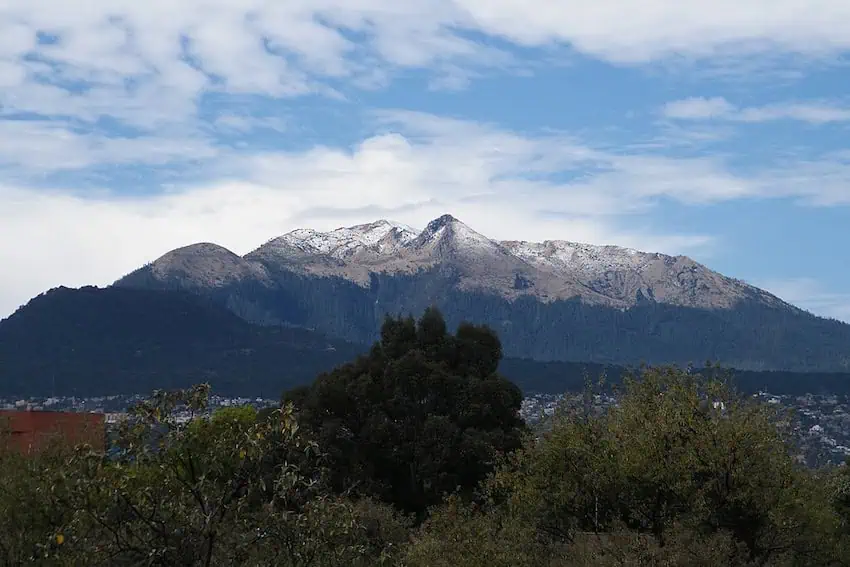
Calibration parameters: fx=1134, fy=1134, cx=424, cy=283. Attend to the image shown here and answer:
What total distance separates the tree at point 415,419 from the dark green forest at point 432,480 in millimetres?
93

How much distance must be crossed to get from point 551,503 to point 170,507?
1959 centimetres

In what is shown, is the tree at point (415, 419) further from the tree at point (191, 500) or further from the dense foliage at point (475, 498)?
the tree at point (191, 500)

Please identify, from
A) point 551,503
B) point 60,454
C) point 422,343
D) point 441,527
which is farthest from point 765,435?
point 422,343

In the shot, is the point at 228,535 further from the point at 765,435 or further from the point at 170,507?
the point at 765,435

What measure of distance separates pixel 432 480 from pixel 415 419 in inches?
151

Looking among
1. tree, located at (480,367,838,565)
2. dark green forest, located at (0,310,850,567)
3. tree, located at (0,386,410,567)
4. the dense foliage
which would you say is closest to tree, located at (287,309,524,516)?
dark green forest, located at (0,310,850,567)

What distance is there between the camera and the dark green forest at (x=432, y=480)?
14.1 m

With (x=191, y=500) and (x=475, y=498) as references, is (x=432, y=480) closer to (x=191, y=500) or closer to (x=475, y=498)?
(x=475, y=498)

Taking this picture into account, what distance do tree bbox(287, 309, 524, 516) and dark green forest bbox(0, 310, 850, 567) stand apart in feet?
0.31

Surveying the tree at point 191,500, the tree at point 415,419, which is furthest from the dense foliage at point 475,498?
the tree at point 415,419

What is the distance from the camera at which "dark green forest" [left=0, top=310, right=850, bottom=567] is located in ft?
46.2

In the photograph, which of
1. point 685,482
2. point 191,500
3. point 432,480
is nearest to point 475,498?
point 432,480

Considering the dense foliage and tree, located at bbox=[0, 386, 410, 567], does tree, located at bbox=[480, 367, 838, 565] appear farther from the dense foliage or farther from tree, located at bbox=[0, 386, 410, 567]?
tree, located at bbox=[0, 386, 410, 567]

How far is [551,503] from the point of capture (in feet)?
106
